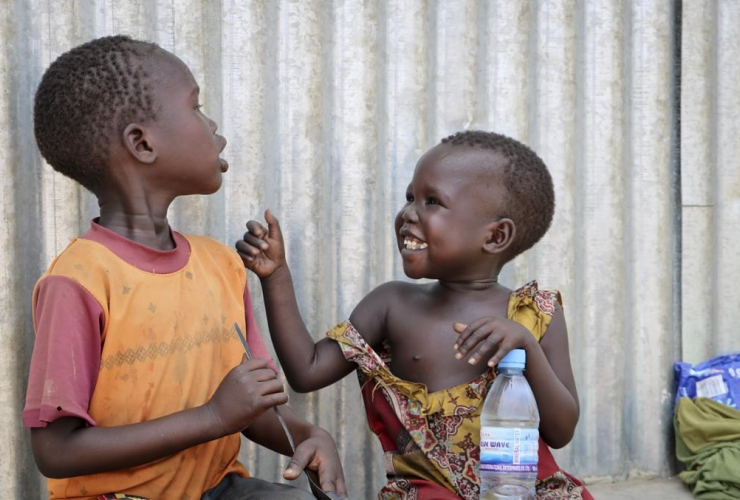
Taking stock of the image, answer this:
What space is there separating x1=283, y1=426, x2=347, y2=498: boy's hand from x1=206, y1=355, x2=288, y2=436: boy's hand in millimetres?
162

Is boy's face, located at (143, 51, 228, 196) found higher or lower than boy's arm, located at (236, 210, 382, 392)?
higher

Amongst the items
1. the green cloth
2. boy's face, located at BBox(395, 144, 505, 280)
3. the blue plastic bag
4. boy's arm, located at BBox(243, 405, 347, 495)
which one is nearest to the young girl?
boy's face, located at BBox(395, 144, 505, 280)

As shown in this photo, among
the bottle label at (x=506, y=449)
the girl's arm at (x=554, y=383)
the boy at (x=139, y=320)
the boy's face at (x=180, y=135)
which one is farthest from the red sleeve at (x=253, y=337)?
the girl's arm at (x=554, y=383)

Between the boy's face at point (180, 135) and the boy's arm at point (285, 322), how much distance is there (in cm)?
30

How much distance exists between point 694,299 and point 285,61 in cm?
176

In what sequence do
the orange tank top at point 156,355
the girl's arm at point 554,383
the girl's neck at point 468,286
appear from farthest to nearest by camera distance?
1. the girl's neck at point 468,286
2. the girl's arm at point 554,383
3. the orange tank top at point 156,355

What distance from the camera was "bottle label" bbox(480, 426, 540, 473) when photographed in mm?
2299

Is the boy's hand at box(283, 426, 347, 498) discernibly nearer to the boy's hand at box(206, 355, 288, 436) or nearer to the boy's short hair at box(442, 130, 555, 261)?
the boy's hand at box(206, 355, 288, 436)

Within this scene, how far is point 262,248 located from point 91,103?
2.01 feet

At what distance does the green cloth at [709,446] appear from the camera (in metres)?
3.23

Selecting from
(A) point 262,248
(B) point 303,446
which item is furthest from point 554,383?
(A) point 262,248

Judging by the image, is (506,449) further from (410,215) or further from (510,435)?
(410,215)

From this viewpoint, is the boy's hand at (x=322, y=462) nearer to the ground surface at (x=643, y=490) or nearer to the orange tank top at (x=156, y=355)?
the orange tank top at (x=156, y=355)

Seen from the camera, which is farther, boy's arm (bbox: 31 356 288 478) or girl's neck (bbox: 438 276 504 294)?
girl's neck (bbox: 438 276 504 294)
